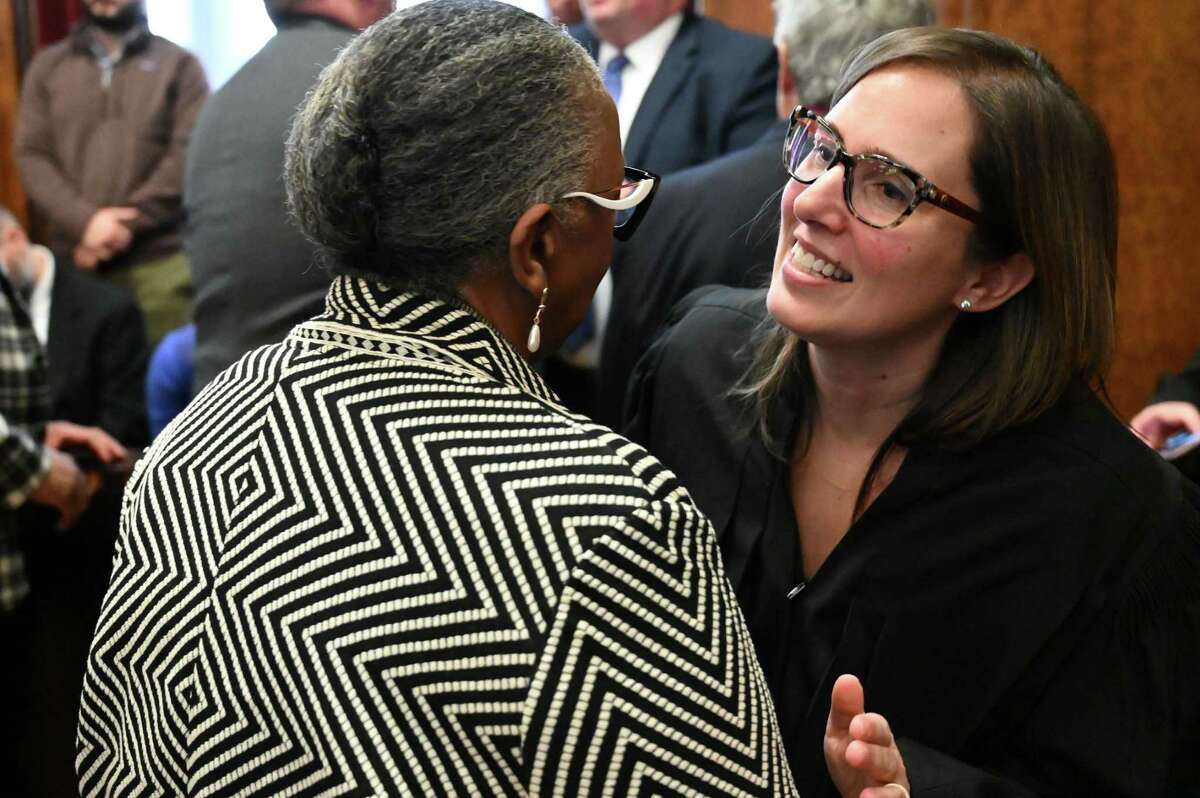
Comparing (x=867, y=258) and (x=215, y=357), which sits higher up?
(x=867, y=258)

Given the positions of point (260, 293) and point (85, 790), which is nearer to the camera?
point (85, 790)

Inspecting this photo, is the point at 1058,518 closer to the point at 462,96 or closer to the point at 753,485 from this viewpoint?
the point at 753,485

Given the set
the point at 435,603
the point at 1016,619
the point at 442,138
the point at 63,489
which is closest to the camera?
the point at 435,603

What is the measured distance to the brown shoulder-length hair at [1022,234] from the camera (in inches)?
62.6

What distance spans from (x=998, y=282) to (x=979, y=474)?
24 cm

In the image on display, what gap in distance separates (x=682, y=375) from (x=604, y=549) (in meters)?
0.93

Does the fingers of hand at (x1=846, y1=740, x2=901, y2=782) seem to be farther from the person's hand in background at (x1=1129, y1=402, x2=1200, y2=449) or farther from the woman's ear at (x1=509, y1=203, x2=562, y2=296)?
the person's hand in background at (x1=1129, y1=402, x2=1200, y2=449)

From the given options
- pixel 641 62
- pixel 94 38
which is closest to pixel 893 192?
pixel 641 62

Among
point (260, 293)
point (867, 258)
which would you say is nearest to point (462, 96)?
point (867, 258)

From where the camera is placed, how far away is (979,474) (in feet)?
5.47

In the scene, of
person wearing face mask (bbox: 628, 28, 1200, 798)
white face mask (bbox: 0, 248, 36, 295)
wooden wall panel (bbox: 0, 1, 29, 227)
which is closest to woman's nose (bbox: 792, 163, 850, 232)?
person wearing face mask (bbox: 628, 28, 1200, 798)

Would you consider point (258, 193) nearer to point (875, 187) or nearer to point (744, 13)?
point (875, 187)

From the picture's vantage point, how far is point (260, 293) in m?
2.43

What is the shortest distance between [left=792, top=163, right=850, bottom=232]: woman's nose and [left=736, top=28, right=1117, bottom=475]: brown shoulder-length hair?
144 millimetres
